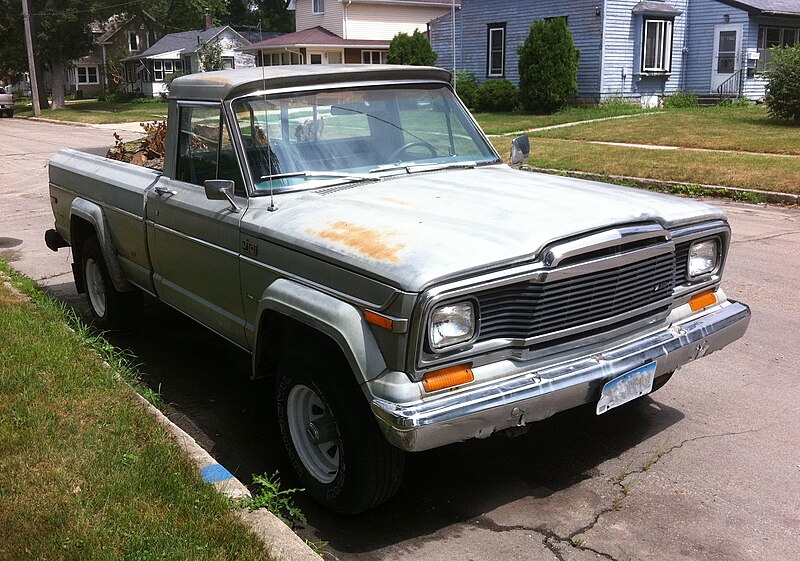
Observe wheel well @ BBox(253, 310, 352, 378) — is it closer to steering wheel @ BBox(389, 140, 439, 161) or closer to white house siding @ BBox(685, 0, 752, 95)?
steering wheel @ BBox(389, 140, 439, 161)

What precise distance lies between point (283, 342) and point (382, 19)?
44.8 m

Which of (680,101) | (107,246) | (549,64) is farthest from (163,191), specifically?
(680,101)

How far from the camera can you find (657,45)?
1158 inches

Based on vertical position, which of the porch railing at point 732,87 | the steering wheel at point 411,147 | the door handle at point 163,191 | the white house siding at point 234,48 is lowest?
the door handle at point 163,191

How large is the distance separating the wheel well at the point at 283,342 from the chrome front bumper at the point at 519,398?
501mm

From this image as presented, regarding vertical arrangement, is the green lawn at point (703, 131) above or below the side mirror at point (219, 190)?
below

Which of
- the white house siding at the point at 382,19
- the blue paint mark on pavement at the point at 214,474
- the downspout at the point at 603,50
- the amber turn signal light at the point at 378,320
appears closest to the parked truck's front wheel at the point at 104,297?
the blue paint mark on pavement at the point at 214,474

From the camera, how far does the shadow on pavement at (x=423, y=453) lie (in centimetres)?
383

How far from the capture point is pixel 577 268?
139 inches

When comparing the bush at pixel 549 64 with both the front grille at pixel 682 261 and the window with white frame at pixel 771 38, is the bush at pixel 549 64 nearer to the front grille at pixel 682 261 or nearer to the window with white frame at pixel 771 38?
the window with white frame at pixel 771 38

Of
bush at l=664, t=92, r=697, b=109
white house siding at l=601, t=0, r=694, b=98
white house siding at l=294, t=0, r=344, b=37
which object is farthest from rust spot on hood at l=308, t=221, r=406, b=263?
white house siding at l=294, t=0, r=344, b=37

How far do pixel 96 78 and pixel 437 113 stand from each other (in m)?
73.0

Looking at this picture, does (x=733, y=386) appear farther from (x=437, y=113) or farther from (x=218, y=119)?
(x=218, y=119)

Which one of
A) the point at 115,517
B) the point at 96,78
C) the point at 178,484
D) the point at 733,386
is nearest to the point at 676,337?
the point at 733,386
